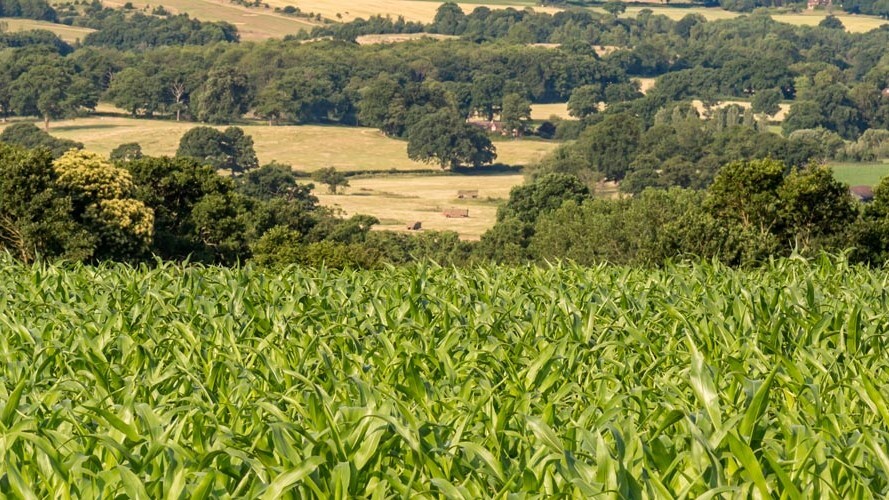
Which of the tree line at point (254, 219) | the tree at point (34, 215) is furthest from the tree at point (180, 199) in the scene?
the tree at point (34, 215)

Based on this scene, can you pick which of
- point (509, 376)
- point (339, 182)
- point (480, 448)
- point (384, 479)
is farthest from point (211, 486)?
point (339, 182)

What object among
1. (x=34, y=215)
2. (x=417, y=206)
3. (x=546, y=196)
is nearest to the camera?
(x=34, y=215)

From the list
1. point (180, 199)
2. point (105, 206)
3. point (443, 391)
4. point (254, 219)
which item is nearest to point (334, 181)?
point (254, 219)

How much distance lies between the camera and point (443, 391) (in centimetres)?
976

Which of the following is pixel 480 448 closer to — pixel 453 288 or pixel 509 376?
pixel 509 376

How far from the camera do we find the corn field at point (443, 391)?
7461mm

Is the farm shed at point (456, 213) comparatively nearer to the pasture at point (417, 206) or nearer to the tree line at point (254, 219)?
the pasture at point (417, 206)

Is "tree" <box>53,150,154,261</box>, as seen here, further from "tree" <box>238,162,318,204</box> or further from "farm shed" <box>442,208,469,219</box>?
"farm shed" <box>442,208,469,219</box>

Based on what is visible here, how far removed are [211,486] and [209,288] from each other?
8388mm

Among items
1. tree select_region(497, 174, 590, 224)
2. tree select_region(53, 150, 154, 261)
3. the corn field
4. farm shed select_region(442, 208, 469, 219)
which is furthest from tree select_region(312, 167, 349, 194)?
the corn field

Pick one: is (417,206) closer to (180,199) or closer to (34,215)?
(180,199)

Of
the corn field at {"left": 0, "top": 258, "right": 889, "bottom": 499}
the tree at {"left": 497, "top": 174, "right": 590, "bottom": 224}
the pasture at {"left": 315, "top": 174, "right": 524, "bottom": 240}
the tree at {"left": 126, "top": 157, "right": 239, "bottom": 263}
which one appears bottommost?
the pasture at {"left": 315, "top": 174, "right": 524, "bottom": 240}

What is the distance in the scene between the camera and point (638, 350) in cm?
1109

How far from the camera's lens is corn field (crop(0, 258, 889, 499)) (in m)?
7.46
